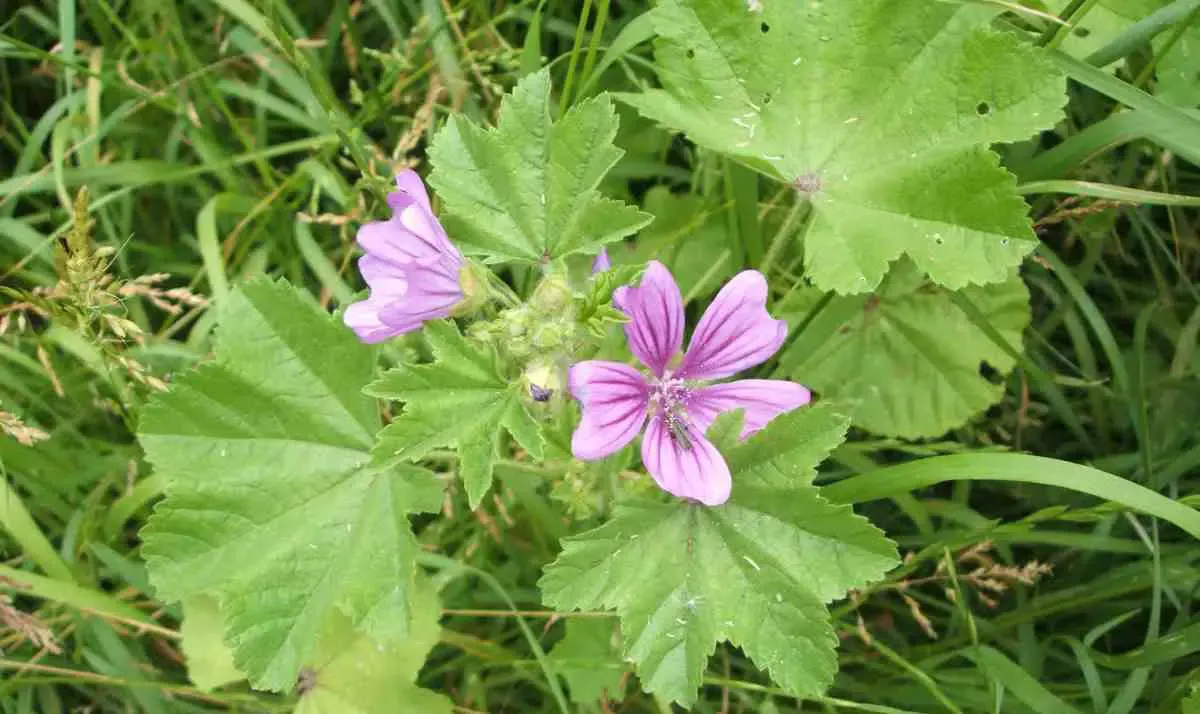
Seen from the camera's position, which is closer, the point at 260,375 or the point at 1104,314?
the point at 260,375

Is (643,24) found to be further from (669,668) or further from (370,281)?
(669,668)

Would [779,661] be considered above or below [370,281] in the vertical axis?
below

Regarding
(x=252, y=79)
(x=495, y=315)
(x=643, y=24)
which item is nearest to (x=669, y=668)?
(x=495, y=315)

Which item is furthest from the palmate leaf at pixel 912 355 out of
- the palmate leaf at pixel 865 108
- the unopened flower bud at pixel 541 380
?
the unopened flower bud at pixel 541 380

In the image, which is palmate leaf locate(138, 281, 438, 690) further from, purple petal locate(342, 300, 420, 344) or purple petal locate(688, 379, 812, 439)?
purple petal locate(688, 379, 812, 439)

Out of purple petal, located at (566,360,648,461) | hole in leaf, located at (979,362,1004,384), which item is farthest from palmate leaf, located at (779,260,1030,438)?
purple petal, located at (566,360,648,461)

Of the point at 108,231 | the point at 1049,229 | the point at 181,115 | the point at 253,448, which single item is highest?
the point at 181,115

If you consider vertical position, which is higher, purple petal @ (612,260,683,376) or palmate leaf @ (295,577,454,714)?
purple petal @ (612,260,683,376)
